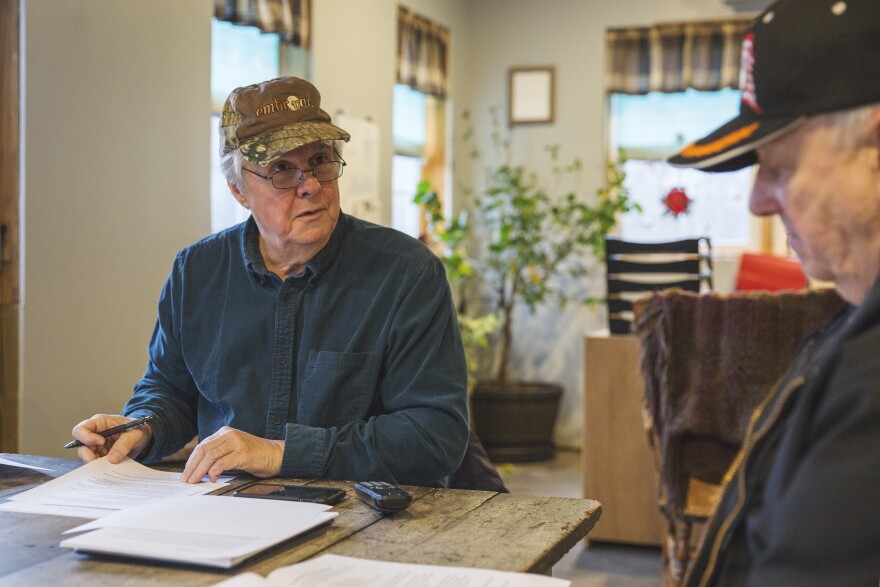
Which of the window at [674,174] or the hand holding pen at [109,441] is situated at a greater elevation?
the window at [674,174]

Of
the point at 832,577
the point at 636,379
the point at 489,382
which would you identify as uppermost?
the point at 832,577

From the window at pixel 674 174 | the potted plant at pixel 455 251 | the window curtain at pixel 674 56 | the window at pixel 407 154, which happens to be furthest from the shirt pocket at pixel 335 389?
the window curtain at pixel 674 56

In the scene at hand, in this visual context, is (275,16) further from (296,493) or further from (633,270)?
(296,493)

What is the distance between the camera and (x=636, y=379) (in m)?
3.54

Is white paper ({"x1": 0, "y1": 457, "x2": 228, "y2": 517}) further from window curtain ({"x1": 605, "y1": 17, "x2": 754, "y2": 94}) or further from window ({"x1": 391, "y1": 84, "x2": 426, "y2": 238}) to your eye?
window curtain ({"x1": 605, "y1": 17, "x2": 754, "y2": 94})

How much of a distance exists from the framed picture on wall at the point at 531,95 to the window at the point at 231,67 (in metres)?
1.97

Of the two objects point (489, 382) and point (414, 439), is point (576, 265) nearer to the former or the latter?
point (489, 382)

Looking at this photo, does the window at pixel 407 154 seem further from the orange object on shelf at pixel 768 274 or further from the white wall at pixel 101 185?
the orange object on shelf at pixel 768 274

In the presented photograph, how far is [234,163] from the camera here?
73.0 inches

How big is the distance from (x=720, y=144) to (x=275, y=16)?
3367 mm

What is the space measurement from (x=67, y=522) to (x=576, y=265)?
15.4 ft

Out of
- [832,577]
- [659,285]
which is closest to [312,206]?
[832,577]

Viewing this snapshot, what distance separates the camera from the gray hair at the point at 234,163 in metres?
1.83

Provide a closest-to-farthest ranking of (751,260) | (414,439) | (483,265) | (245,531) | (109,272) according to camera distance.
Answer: (245,531) → (414,439) → (109,272) → (751,260) → (483,265)
